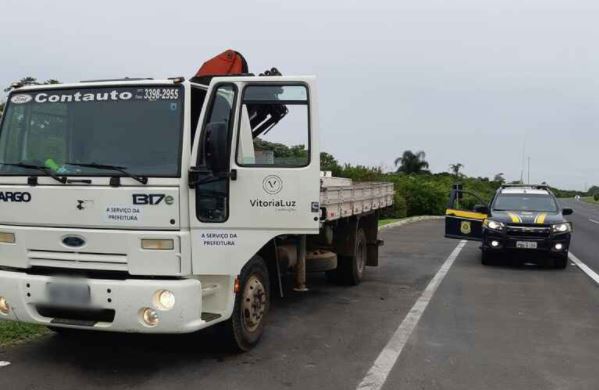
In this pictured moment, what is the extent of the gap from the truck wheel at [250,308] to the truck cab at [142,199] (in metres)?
0.04

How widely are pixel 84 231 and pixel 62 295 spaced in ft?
1.85

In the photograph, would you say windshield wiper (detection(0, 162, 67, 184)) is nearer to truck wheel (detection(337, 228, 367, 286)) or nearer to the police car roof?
truck wheel (detection(337, 228, 367, 286))

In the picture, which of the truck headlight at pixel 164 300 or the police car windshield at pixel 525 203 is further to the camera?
the police car windshield at pixel 525 203

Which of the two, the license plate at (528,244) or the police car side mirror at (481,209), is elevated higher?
the police car side mirror at (481,209)

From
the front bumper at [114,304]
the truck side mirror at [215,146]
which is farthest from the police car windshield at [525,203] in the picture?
the front bumper at [114,304]

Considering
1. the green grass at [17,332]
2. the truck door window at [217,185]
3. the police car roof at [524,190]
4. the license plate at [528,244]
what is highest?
the truck door window at [217,185]

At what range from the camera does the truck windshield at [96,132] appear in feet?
17.8

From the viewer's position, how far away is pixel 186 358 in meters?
5.97

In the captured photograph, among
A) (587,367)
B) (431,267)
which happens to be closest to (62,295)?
(587,367)

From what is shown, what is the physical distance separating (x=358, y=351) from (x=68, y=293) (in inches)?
112

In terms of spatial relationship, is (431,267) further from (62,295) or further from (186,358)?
(62,295)

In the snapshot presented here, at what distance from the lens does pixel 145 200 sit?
528 cm

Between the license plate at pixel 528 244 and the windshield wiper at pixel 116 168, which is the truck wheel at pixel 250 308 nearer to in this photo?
the windshield wiper at pixel 116 168

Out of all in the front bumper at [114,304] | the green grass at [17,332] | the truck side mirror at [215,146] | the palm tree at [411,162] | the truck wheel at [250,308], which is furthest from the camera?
the palm tree at [411,162]
